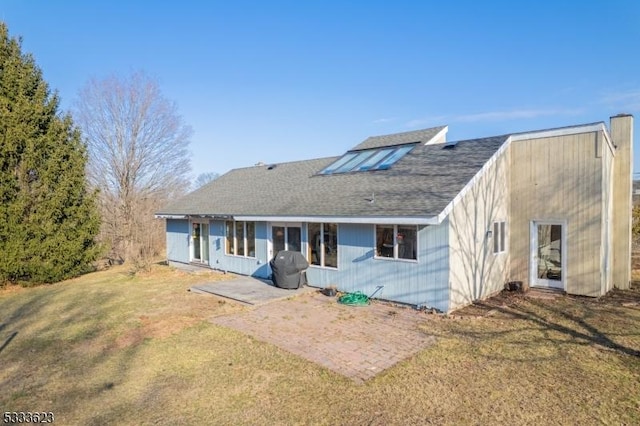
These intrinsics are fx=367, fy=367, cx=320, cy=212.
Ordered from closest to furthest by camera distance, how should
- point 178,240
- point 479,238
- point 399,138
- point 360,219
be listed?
point 360,219
point 479,238
point 399,138
point 178,240

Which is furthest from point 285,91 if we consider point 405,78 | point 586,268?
point 586,268

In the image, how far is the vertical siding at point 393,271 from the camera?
9.36m

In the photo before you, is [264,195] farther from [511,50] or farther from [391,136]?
[511,50]

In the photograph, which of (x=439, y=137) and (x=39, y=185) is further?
(x=439, y=137)

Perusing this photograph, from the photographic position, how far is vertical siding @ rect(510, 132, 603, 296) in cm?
1052

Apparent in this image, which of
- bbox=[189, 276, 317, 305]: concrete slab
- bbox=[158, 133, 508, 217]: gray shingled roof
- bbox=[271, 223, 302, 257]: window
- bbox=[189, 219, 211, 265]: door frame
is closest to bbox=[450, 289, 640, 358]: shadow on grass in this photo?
bbox=[158, 133, 508, 217]: gray shingled roof

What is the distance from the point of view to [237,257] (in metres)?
15.2

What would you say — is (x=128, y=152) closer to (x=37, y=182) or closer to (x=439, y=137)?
(x=37, y=182)

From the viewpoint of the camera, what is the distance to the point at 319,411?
486 centimetres

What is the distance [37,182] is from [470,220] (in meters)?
16.3

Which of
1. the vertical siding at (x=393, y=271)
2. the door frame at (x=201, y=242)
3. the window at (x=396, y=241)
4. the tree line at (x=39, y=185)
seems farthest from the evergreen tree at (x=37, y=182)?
the window at (x=396, y=241)

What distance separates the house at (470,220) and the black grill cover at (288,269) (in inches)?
23.6

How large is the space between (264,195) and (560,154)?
10.8 m

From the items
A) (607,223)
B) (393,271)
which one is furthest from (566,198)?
(393,271)
